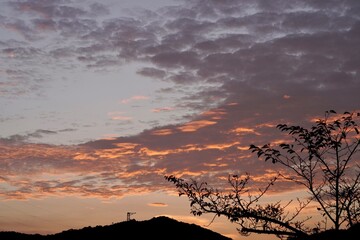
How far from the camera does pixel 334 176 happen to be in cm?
1352

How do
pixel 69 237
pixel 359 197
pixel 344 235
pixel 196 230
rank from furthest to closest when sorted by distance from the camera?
1. pixel 196 230
2. pixel 69 237
3. pixel 359 197
4. pixel 344 235

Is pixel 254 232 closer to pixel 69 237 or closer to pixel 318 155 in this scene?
pixel 318 155

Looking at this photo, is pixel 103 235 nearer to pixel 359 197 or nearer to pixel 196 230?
pixel 196 230

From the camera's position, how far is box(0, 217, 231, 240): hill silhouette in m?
18.7

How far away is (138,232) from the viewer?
19109mm

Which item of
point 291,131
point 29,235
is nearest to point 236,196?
point 291,131

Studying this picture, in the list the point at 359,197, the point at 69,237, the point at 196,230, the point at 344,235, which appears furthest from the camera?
the point at 196,230

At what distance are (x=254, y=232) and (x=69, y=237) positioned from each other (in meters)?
9.04

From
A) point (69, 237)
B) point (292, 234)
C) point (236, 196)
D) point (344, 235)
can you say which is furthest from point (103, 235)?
point (344, 235)

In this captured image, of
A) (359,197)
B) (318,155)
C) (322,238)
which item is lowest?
(322,238)

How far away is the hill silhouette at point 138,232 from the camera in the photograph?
18734mm

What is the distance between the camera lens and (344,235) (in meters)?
12.1

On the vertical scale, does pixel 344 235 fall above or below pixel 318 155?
below

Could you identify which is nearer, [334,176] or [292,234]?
[292,234]
